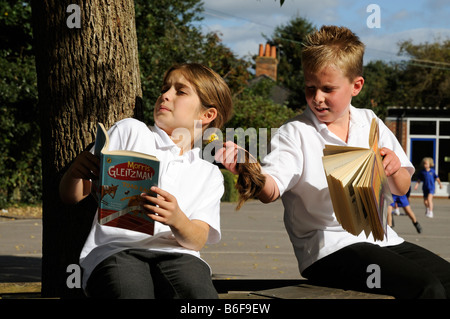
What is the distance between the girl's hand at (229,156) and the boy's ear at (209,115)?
401mm

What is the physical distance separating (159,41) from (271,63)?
34.8 metres

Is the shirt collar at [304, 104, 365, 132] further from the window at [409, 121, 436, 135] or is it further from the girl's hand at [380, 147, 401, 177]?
the window at [409, 121, 436, 135]

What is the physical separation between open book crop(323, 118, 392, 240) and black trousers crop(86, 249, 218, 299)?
68cm

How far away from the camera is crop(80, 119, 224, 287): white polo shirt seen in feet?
9.78

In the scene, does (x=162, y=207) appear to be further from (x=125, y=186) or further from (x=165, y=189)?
(x=165, y=189)

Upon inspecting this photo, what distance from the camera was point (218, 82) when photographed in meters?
3.44

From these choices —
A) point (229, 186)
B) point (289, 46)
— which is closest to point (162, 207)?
point (229, 186)

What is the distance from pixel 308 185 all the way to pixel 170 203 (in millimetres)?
822

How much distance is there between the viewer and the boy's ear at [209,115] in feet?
11.2

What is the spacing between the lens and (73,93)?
3988mm

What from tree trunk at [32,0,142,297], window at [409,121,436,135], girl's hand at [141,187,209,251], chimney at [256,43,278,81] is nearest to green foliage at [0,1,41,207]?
tree trunk at [32,0,142,297]

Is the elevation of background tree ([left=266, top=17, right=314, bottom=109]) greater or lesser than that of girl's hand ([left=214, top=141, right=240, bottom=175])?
greater

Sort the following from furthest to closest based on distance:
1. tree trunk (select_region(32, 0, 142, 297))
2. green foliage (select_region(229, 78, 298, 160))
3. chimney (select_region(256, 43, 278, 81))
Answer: chimney (select_region(256, 43, 278, 81)) < green foliage (select_region(229, 78, 298, 160)) < tree trunk (select_region(32, 0, 142, 297))
